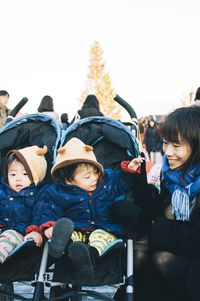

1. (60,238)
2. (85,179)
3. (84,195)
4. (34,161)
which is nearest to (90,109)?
(34,161)

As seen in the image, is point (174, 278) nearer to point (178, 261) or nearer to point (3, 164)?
point (178, 261)

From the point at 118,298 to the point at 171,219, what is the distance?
66 cm

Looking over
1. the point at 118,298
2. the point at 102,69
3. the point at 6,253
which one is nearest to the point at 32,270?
the point at 6,253

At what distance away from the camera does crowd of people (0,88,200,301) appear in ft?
9.74

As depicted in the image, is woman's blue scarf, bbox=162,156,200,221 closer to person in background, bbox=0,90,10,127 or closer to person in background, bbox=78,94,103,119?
person in background, bbox=78,94,103,119

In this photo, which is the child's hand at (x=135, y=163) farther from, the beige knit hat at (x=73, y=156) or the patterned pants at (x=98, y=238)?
the patterned pants at (x=98, y=238)

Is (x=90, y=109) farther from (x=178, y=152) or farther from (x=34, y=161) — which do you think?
(x=178, y=152)

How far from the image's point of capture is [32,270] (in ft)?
9.98

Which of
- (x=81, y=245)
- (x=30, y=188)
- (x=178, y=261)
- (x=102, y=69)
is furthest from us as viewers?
(x=102, y=69)

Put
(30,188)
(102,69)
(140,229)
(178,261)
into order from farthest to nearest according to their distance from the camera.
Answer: (102,69)
(30,188)
(140,229)
(178,261)

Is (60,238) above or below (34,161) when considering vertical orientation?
below

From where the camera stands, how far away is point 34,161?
3623 mm

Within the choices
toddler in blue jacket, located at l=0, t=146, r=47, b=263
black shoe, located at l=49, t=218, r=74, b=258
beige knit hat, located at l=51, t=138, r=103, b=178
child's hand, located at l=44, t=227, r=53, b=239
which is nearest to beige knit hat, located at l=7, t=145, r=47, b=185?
toddler in blue jacket, located at l=0, t=146, r=47, b=263

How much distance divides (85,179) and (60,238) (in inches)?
31.2
